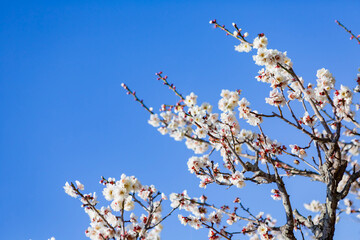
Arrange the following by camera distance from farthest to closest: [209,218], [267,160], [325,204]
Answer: [209,218] → [267,160] → [325,204]

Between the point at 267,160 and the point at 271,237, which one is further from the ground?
the point at 267,160

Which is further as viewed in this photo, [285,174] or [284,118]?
[285,174]

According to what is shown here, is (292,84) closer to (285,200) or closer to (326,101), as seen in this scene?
(326,101)

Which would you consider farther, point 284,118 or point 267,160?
point 267,160

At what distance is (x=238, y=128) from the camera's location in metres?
6.05

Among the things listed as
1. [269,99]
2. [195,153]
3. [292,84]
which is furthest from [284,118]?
[195,153]

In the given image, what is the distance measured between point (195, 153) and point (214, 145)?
0.56 meters

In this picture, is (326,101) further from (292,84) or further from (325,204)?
(325,204)

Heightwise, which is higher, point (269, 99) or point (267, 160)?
point (269, 99)

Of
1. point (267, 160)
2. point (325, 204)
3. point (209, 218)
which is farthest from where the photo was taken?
point (209, 218)

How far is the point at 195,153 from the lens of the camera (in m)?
6.65

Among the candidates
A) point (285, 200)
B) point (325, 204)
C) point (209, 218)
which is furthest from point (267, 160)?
point (209, 218)

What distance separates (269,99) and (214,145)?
53.3 inches

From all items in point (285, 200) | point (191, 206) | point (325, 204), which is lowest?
point (325, 204)
